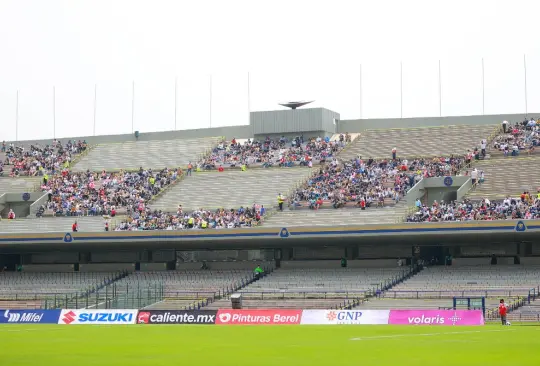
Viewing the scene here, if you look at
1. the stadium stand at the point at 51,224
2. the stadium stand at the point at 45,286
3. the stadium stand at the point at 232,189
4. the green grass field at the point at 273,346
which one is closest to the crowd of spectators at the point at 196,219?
the stadium stand at the point at 232,189

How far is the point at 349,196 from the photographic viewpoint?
226 feet

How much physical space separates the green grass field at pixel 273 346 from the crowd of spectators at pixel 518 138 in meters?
29.4

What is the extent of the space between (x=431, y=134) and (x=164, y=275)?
24.4 metres

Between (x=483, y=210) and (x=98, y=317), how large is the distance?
25108 millimetres

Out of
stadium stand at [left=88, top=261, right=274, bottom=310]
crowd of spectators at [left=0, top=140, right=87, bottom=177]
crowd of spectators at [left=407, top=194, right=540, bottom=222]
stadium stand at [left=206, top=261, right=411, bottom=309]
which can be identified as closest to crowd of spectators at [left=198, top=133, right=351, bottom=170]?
stadium stand at [left=88, top=261, right=274, bottom=310]

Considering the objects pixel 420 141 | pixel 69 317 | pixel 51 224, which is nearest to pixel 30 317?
pixel 69 317

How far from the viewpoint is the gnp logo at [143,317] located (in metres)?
52.6

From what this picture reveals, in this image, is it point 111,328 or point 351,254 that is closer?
point 111,328

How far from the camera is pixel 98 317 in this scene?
53.6 metres

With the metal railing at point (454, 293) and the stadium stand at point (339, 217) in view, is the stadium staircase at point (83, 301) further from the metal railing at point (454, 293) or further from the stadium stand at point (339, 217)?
the metal railing at point (454, 293)

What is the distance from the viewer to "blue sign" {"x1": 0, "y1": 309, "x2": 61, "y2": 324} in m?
54.3

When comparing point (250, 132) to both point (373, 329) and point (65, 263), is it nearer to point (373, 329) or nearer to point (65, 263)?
point (65, 263)

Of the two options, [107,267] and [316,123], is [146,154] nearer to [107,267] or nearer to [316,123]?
[107,267]

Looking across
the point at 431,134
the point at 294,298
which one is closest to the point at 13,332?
the point at 294,298
